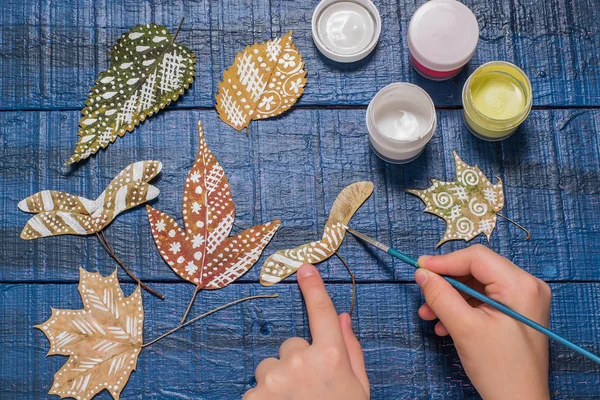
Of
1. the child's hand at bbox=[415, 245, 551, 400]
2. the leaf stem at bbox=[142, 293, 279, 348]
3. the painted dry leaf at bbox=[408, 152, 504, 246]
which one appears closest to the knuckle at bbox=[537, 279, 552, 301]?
the child's hand at bbox=[415, 245, 551, 400]

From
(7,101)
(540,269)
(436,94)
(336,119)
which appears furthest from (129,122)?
(540,269)

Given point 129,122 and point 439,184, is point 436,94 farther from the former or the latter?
point 129,122

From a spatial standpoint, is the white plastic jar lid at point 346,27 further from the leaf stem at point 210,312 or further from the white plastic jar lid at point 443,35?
the leaf stem at point 210,312

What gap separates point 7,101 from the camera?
2.65ft

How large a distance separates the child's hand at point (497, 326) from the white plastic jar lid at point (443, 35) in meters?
0.25

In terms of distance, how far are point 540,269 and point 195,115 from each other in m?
0.50

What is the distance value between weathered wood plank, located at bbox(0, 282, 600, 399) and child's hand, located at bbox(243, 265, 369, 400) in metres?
0.03

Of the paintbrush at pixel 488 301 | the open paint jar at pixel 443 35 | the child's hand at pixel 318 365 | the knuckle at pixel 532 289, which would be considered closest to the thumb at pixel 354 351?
the child's hand at pixel 318 365

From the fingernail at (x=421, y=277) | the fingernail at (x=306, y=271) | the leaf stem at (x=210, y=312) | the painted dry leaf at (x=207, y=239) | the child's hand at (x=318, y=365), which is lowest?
the child's hand at (x=318, y=365)

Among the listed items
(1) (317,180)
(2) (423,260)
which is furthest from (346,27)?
(2) (423,260)

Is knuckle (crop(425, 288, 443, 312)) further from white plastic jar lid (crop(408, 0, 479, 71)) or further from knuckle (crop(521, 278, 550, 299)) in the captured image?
white plastic jar lid (crop(408, 0, 479, 71))

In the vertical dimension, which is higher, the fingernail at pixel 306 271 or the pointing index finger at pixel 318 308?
the fingernail at pixel 306 271

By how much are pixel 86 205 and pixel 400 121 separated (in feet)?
1.40

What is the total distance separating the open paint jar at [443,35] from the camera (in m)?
0.77
